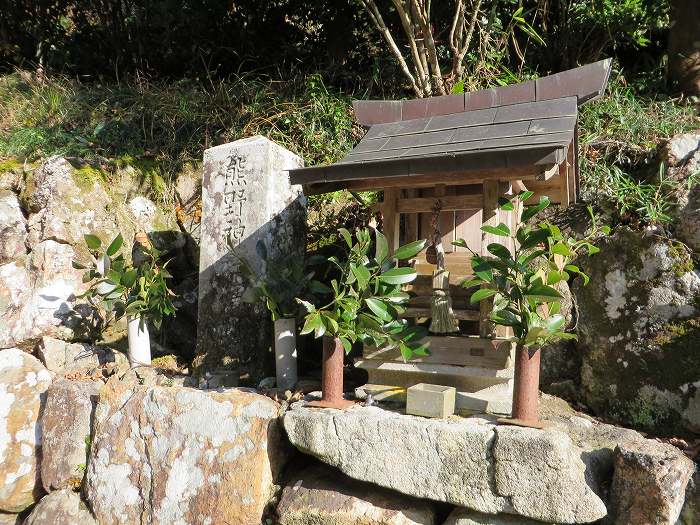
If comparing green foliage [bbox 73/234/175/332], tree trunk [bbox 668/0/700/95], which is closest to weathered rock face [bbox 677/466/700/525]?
green foliage [bbox 73/234/175/332]

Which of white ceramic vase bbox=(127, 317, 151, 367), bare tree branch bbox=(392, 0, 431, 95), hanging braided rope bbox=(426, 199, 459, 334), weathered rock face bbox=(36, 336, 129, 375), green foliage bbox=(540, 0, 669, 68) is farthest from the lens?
green foliage bbox=(540, 0, 669, 68)

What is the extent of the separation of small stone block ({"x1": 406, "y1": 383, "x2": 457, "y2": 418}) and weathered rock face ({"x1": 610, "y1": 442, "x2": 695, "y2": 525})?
0.91m

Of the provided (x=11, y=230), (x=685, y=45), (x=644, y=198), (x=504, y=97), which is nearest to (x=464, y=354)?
(x=504, y=97)

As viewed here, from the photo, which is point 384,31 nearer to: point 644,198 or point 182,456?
point 644,198

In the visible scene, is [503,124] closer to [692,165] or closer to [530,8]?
[692,165]

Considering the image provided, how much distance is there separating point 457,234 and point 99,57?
8092mm

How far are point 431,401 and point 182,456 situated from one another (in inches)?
66.5

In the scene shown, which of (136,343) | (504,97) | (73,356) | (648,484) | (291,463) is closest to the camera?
(648,484)

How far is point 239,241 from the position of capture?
452cm

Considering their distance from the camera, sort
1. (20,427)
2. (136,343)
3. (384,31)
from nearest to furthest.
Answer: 1. (20,427)
2. (136,343)
3. (384,31)

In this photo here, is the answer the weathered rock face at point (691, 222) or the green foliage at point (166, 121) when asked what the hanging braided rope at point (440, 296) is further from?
the green foliage at point (166, 121)

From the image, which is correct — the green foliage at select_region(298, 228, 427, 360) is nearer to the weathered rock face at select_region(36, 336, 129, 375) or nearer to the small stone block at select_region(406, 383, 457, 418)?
the small stone block at select_region(406, 383, 457, 418)

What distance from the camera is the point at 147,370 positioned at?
4.51m

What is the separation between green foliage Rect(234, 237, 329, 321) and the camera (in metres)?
3.97
